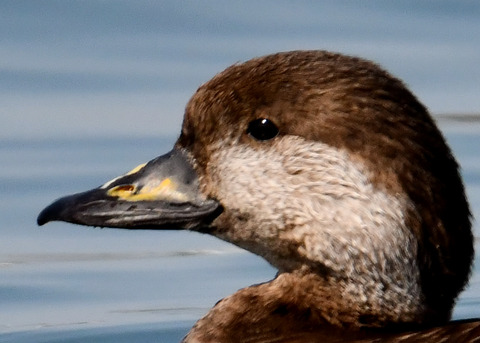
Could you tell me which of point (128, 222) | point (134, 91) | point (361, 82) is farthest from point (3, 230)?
point (361, 82)

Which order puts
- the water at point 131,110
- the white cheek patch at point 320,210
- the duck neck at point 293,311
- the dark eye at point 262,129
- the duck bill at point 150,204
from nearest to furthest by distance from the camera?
1. the white cheek patch at point 320,210
2. the duck neck at point 293,311
3. the dark eye at point 262,129
4. the duck bill at point 150,204
5. the water at point 131,110

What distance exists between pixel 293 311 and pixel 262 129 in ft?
2.06

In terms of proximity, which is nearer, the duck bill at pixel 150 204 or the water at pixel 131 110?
the duck bill at pixel 150 204

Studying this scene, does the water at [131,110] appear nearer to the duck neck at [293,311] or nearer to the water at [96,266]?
the water at [96,266]

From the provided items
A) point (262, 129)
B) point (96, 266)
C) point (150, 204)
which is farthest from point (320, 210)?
point (96, 266)

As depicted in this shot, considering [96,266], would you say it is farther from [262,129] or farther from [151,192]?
[262,129]

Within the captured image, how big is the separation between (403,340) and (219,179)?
912mm

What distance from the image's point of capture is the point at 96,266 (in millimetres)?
8109

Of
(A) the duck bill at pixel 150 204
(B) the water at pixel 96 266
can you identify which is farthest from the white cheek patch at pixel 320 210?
(B) the water at pixel 96 266

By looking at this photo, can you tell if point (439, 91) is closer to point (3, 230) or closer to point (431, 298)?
point (3, 230)

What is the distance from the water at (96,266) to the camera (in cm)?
771

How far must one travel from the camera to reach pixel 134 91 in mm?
9398

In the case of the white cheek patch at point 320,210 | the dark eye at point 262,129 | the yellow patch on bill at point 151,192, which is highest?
the dark eye at point 262,129

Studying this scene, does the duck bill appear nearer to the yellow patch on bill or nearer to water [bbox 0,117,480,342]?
the yellow patch on bill
